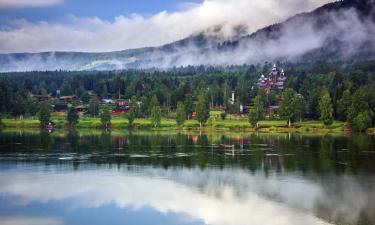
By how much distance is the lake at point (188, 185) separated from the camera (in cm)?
3950

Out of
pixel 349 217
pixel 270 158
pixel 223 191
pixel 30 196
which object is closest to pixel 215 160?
pixel 270 158

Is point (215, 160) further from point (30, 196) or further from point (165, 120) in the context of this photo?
point (165, 120)

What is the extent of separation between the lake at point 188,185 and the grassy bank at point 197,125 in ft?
132

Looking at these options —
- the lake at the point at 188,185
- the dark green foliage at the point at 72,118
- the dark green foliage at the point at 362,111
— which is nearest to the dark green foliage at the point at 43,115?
the dark green foliage at the point at 72,118

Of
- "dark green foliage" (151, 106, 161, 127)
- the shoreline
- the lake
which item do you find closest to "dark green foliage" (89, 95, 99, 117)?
the shoreline

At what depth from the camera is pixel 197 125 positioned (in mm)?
139000

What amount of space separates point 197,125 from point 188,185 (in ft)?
286

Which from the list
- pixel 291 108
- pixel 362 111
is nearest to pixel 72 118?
pixel 291 108

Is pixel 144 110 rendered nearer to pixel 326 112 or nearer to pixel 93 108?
pixel 93 108

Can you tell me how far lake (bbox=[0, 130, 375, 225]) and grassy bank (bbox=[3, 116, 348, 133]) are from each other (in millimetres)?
40236

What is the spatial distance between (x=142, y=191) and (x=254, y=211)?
11.8 metres

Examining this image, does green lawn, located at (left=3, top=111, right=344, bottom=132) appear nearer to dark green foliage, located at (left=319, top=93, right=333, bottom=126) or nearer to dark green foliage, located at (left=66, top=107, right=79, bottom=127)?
dark green foliage, located at (left=319, top=93, right=333, bottom=126)

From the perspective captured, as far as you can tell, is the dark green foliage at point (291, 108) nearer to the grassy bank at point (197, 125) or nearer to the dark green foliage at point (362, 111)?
the grassy bank at point (197, 125)

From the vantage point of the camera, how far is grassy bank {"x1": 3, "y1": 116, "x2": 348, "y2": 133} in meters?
127
